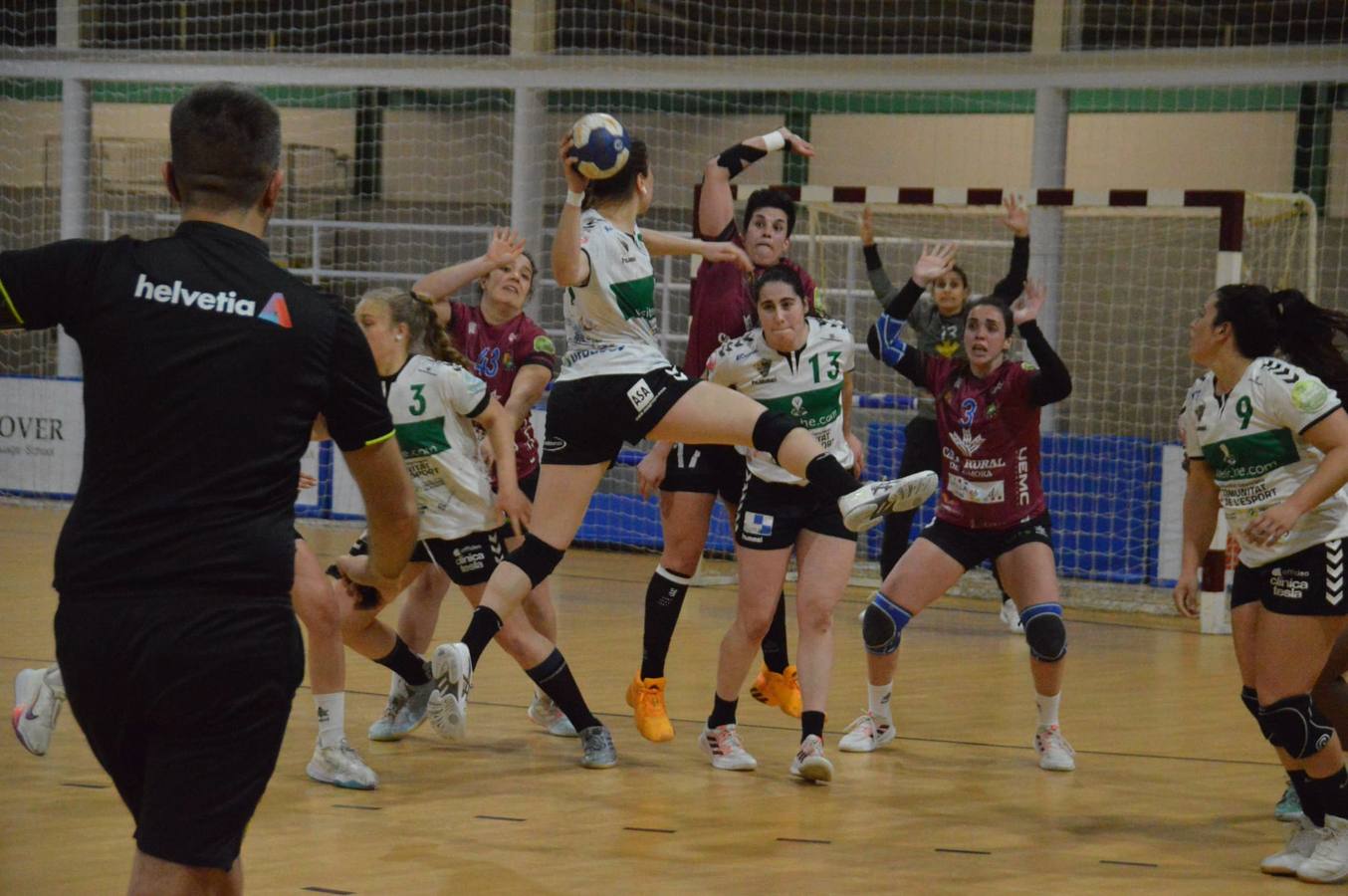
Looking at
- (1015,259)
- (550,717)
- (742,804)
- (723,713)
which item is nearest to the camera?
(742,804)

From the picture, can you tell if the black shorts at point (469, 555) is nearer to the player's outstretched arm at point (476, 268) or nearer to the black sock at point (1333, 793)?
the player's outstretched arm at point (476, 268)

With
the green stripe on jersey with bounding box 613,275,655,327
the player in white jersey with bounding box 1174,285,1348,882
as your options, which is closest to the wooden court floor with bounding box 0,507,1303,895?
the player in white jersey with bounding box 1174,285,1348,882

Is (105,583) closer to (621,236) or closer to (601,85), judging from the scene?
(621,236)


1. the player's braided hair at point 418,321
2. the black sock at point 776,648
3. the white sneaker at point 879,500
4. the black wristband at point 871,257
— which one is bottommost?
the black sock at point 776,648

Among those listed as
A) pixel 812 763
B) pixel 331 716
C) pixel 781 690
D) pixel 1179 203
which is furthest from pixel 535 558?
pixel 1179 203

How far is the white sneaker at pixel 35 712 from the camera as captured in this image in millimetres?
5078

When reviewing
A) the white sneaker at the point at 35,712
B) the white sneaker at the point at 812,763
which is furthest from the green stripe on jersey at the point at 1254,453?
the white sneaker at the point at 35,712

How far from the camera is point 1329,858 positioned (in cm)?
486

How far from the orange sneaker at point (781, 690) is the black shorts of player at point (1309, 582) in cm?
237

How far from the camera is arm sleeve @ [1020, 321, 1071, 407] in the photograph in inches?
248

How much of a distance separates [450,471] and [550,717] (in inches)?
51.1

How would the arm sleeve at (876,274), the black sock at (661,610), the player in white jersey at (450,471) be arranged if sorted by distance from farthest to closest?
1. the arm sleeve at (876,274)
2. the black sock at (661,610)
3. the player in white jersey at (450,471)

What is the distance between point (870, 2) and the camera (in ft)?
56.8

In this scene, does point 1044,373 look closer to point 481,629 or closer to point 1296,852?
point 1296,852
